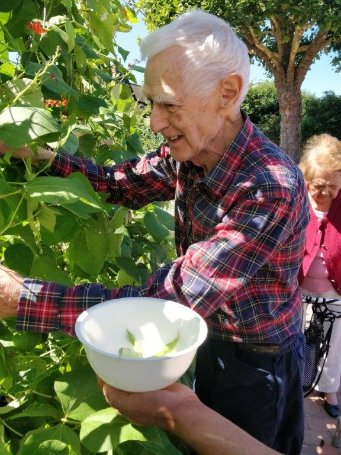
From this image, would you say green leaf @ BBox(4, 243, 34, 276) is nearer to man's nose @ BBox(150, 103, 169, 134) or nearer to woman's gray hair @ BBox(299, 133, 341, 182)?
man's nose @ BBox(150, 103, 169, 134)

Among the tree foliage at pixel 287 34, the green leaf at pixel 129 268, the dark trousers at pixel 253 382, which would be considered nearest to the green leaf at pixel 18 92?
the green leaf at pixel 129 268

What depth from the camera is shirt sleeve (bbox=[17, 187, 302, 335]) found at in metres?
1.15

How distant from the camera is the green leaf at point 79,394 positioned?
1036mm

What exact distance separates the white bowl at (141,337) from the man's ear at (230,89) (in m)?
0.64

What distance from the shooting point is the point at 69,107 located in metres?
1.51

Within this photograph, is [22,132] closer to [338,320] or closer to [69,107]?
[69,107]

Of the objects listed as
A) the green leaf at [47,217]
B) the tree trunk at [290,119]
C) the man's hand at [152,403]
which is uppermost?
the tree trunk at [290,119]

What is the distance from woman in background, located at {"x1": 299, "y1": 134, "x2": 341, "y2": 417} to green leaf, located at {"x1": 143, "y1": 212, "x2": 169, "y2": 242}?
1613 millimetres

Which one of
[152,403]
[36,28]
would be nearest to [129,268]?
[152,403]

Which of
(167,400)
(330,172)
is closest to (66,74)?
(167,400)

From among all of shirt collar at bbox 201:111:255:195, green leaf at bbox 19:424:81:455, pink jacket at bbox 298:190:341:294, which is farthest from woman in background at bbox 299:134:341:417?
green leaf at bbox 19:424:81:455

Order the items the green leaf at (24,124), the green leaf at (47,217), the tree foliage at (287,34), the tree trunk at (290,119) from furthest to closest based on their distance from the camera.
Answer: the tree trunk at (290,119) → the tree foliage at (287,34) → the green leaf at (47,217) → the green leaf at (24,124)

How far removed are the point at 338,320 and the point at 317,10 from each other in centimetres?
1270

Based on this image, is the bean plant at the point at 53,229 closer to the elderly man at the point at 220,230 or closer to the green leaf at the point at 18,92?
the green leaf at the point at 18,92
